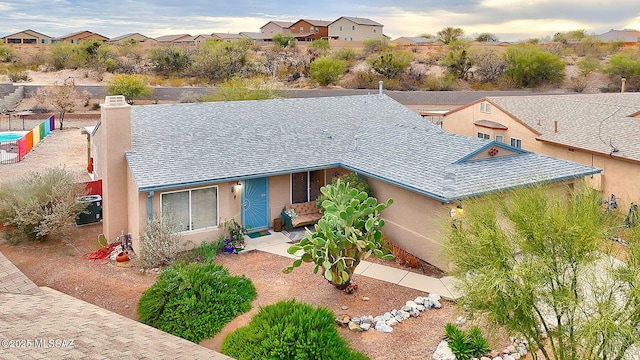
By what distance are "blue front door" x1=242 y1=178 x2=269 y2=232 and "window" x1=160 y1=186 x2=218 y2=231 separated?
3.74 feet

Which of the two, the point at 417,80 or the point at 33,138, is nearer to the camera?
the point at 33,138

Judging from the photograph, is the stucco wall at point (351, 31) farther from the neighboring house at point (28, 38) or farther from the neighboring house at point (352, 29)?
the neighboring house at point (28, 38)

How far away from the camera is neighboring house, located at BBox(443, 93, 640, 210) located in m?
20.9

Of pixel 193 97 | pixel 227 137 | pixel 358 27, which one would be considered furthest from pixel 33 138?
pixel 358 27

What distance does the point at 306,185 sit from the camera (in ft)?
64.6

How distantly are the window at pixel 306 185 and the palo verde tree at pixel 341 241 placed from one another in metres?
5.62

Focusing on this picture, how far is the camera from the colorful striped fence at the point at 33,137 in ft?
102

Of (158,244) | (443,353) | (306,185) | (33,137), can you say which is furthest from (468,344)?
(33,137)

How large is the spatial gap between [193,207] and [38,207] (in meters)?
4.98

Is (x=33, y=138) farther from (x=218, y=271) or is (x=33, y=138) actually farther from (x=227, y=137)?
(x=218, y=271)

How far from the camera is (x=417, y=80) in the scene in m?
62.0

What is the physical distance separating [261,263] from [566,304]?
9744 mm

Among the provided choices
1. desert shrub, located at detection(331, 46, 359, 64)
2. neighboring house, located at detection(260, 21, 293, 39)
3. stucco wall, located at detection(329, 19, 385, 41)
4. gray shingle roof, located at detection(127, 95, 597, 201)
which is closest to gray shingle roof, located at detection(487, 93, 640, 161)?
gray shingle roof, located at detection(127, 95, 597, 201)

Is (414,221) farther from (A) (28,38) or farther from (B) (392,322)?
(A) (28,38)
